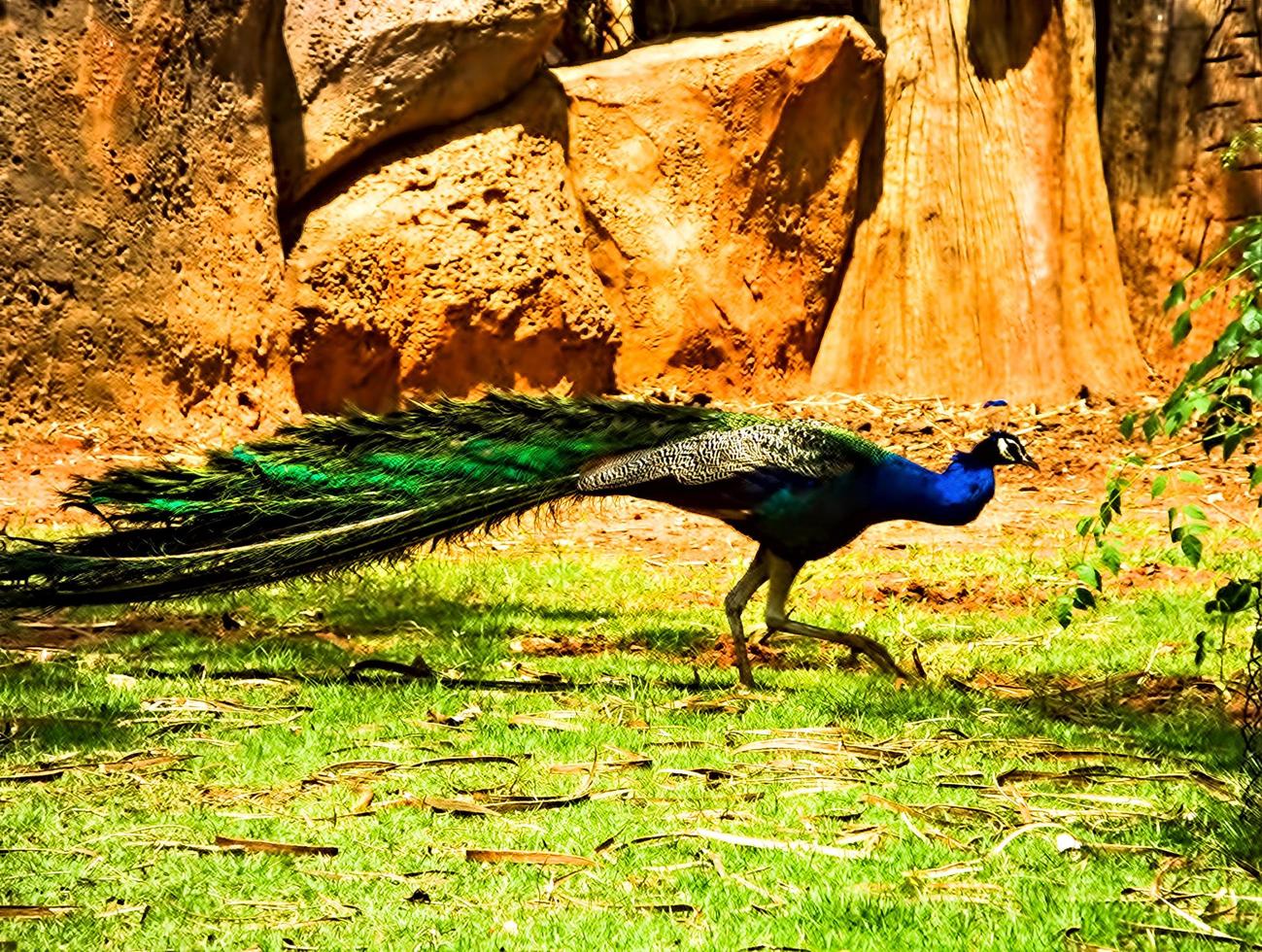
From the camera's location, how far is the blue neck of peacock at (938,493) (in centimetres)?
593

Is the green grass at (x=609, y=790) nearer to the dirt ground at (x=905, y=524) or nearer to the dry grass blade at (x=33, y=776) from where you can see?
the dry grass blade at (x=33, y=776)

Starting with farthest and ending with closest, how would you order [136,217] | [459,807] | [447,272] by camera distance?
[447,272] → [136,217] → [459,807]

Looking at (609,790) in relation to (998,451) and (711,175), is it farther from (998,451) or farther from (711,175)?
(711,175)

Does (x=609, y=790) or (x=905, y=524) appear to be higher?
(x=609, y=790)

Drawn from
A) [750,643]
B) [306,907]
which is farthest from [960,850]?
[750,643]

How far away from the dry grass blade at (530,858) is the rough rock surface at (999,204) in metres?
8.59

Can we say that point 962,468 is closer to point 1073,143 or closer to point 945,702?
point 945,702

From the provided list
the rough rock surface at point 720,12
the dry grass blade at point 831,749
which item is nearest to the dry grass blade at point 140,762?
the dry grass blade at point 831,749

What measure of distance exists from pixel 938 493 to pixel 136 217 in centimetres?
534

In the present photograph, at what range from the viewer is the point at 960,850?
395 cm

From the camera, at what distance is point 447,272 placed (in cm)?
1071

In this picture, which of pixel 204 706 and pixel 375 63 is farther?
pixel 375 63

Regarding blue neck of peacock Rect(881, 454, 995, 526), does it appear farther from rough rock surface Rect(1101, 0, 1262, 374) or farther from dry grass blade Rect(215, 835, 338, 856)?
rough rock surface Rect(1101, 0, 1262, 374)

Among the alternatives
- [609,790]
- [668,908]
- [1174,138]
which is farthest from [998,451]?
[1174,138]
